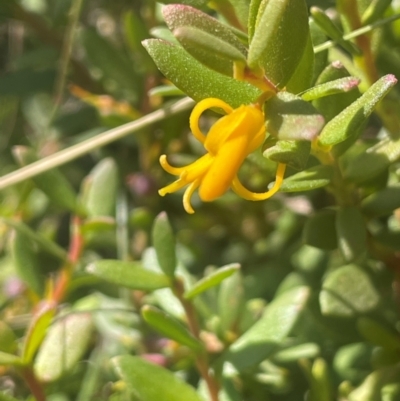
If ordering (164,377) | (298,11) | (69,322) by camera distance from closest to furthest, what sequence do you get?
(298,11) → (164,377) → (69,322)

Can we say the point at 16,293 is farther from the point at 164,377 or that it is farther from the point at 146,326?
the point at 164,377

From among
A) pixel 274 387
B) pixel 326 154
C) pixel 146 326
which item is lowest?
pixel 274 387

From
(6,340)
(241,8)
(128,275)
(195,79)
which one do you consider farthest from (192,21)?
(6,340)

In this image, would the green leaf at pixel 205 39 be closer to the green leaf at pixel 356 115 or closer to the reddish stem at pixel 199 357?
the green leaf at pixel 356 115

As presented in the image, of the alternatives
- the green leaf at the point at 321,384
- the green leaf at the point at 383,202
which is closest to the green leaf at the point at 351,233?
the green leaf at the point at 383,202

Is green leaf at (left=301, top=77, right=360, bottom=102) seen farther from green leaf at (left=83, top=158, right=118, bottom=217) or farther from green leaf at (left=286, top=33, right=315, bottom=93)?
green leaf at (left=83, top=158, right=118, bottom=217)

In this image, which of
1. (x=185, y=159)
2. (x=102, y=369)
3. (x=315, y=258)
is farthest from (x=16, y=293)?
(x=315, y=258)

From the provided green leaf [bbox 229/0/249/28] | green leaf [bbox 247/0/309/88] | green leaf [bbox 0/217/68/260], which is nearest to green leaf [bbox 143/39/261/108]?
green leaf [bbox 247/0/309/88]
